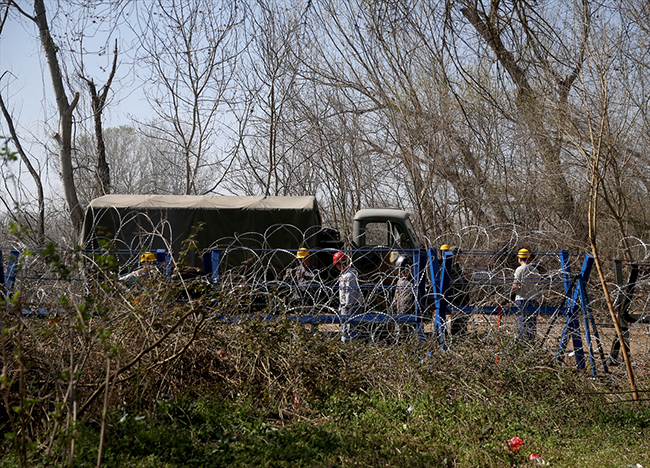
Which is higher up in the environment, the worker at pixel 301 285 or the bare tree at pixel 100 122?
the bare tree at pixel 100 122

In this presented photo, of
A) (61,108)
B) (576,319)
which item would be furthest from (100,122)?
(576,319)

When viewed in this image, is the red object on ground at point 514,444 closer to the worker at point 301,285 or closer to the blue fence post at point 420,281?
the blue fence post at point 420,281

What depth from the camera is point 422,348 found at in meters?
5.88

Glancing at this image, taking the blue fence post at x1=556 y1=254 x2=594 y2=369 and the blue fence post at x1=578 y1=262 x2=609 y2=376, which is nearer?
the blue fence post at x1=578 y1=262 x2=609 y2=376

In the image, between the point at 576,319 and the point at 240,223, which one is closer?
the point at 576,319

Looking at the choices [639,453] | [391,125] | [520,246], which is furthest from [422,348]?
[391,125]

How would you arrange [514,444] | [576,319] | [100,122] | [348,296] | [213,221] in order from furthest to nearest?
[100,122]
[213,221]
[348,296]
[576,319]
[514,444]

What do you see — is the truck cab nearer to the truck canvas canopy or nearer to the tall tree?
the truck canvas canopy

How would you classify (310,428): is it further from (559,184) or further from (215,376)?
(559,184)

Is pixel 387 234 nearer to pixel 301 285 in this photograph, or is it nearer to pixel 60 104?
pixel 301 285

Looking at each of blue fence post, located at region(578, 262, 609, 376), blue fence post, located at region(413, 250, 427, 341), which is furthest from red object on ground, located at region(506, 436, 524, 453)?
blue fence post, located at region(413, 250, 427, 341)

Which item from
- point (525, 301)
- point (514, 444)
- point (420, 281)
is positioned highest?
point (420, 281)

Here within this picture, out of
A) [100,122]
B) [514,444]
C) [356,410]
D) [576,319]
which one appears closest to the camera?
[514,444]

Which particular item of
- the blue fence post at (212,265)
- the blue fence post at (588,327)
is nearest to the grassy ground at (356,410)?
the blue fence post at (588,327)
